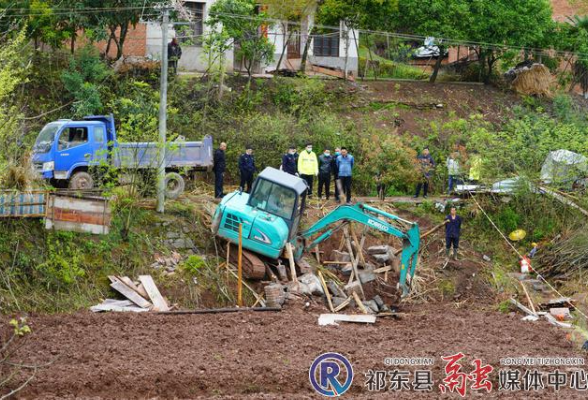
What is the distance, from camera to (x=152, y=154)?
25.9 meters

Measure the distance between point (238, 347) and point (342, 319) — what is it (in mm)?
3551

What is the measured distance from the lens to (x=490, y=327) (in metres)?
22.8

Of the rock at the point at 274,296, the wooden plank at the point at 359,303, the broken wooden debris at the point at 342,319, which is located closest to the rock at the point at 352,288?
the wooden plank at the point at 359,303

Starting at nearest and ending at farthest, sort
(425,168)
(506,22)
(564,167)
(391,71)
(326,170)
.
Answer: (326,170) → (564,167) → (425,168) → (506,22) → (391,71)

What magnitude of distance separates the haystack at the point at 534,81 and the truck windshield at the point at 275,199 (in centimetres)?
1885

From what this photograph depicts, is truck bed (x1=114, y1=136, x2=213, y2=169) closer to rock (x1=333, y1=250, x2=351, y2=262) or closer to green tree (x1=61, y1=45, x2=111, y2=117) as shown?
rock (x1=333, y1=250, x2=351, y2=262)

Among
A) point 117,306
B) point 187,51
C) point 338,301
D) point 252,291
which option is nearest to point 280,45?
point 187,51

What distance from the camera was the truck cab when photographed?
26516mm

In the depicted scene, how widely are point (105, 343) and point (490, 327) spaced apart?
8.26m

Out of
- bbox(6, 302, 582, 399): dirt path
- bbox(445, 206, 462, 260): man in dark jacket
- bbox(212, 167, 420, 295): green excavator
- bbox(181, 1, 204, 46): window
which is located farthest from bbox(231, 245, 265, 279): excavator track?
bbox(181, 1, 204, 46): window

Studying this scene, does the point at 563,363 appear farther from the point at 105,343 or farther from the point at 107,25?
the point at 107,25

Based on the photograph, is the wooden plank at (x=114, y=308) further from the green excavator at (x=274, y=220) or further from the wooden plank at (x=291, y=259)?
the wooden plank at (x=291, y=259)

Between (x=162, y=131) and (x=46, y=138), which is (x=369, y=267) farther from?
(x=46, y=138)

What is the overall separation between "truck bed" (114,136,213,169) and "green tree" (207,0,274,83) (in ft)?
29.4
